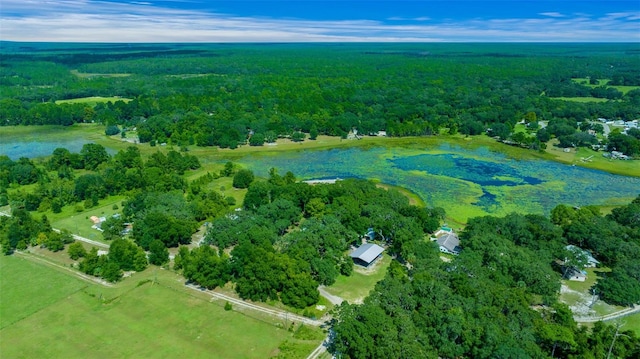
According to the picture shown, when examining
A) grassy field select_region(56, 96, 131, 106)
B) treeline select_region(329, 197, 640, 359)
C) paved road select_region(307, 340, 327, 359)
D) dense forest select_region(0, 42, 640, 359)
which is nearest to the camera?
treeline select_region(329, 197, 640, 359)

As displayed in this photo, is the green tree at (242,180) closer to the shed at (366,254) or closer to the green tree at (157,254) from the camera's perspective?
the green tree at (157,254)

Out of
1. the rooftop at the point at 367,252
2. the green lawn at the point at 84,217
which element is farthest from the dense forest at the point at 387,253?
the green lawn at the point at 84,217

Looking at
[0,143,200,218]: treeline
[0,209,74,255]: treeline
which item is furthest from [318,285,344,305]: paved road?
[0,143,200,218]: treeline

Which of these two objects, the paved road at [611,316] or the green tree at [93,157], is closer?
the paved road at [611,316]

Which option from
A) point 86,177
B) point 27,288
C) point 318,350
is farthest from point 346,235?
point 86,177

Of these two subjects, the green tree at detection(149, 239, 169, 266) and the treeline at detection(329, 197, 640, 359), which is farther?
the green tree at detection(149, 239, 169, 266)

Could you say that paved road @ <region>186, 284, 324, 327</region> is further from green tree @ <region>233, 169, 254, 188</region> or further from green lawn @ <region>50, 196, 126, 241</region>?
green tree @ <region>233, 169, 254, 188</region>

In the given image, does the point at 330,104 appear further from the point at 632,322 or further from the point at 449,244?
the point at 632,322
